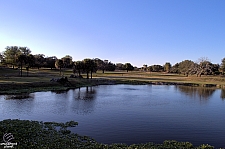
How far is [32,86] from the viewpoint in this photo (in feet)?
141

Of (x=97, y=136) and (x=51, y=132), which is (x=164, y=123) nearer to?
(x=97, y=136)

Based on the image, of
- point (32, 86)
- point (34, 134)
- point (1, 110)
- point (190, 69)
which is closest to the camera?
point (34, 134)

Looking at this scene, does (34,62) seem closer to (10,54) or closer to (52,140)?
(10,54)

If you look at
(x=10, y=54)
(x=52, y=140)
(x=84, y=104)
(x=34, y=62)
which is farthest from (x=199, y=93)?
(x=10, y=54)

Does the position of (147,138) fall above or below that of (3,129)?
below

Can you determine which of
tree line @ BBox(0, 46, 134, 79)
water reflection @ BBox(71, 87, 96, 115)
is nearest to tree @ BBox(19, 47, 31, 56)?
tree line @ BBox(0, 46, 134, 79)

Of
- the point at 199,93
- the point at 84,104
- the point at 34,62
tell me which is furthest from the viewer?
the point at 34,62

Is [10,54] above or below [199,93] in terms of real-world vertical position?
above

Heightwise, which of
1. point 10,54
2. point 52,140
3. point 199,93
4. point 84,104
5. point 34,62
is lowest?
point 199,93

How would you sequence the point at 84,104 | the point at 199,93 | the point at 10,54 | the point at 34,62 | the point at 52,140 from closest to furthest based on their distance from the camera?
the point at 52,140 < the point at 84,104 < the point at 199,93 < the point at 34,62 < the point at 10,54

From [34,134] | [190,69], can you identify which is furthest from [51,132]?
[190,69]

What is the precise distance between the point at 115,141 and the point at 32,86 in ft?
114

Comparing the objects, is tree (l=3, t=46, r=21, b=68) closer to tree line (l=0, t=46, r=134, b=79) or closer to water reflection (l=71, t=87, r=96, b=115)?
tree line (l=0, t=46, r=134, b=79)

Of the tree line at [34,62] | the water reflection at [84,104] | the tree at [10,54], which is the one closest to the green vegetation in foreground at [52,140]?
the water reflection at [84,104]
